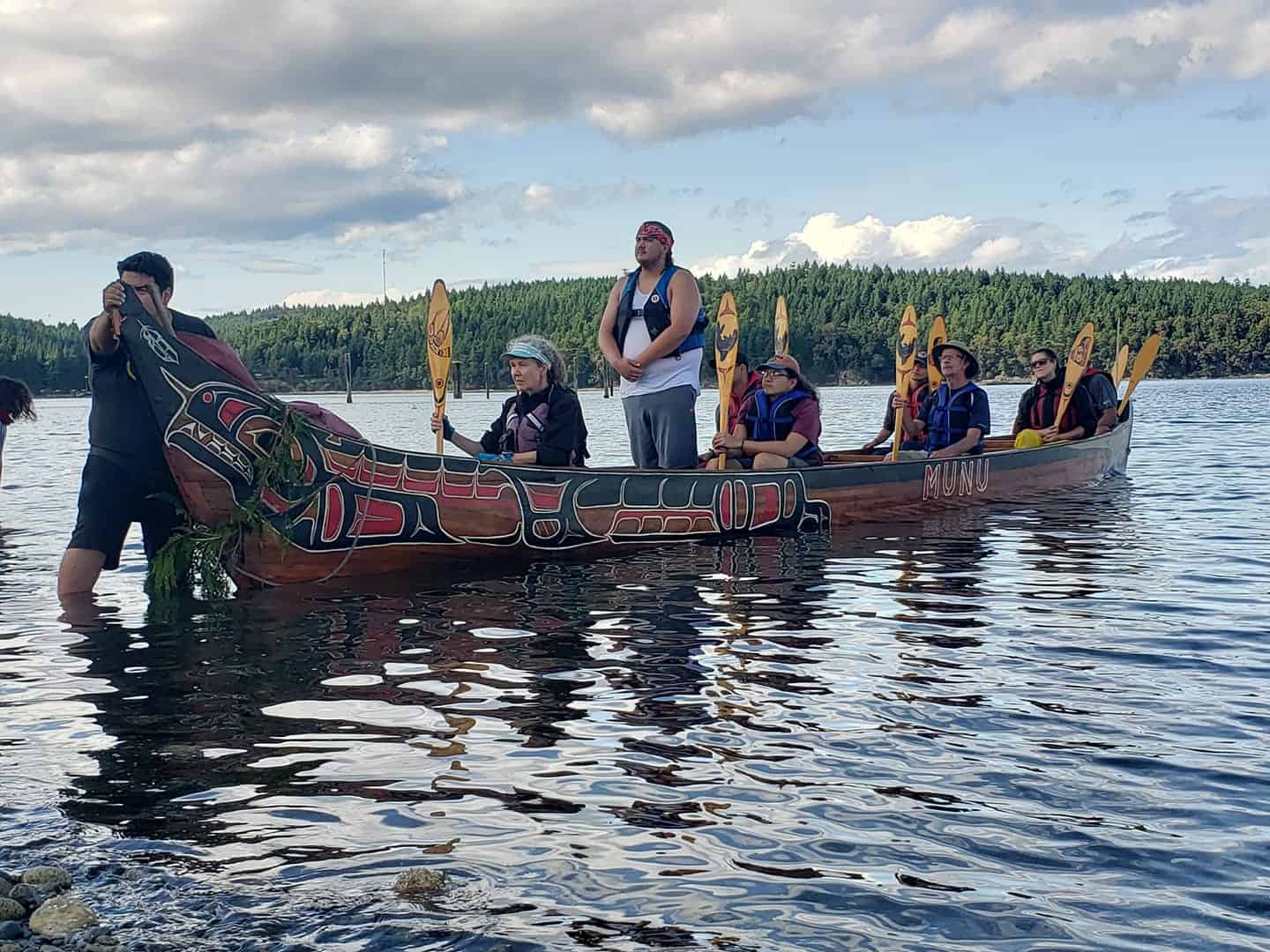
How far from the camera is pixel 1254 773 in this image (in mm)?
4305

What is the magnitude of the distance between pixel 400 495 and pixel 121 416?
1975mm

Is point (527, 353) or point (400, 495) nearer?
point (400, 495)

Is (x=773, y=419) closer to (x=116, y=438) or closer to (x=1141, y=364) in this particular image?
(x=116, y=438)

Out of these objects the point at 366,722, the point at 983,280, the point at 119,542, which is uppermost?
the point at 983,280

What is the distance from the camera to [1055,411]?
15867 millimetres

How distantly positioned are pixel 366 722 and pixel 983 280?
171467 millimetres

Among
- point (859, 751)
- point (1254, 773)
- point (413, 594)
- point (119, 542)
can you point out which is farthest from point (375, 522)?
point (1254, 773)

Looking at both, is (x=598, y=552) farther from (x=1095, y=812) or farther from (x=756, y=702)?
(x=1095, y=812)

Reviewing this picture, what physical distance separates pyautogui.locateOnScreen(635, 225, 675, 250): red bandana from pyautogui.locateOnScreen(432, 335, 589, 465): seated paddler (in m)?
1.16

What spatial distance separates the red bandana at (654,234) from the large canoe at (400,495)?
1.87 metres

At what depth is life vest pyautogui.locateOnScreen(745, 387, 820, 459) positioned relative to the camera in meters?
11.1

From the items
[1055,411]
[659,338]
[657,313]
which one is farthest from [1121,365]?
[659,338]

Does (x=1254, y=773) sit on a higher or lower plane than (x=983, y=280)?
lower

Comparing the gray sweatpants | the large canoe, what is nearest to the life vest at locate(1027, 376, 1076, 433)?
the large canoe
